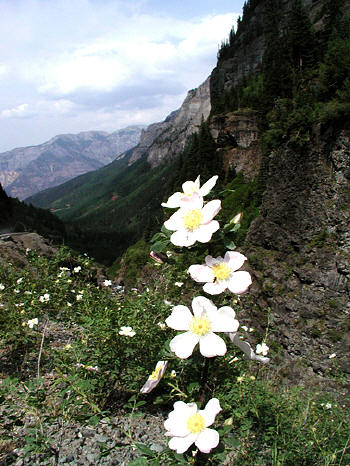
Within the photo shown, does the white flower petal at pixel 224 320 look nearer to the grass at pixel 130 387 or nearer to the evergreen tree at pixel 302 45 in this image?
the grass at pixel 130 387

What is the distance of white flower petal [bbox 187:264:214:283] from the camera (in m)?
1.55

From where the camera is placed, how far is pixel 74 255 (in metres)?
6.77

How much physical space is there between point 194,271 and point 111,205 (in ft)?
646

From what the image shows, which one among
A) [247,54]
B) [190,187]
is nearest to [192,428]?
[190,187]

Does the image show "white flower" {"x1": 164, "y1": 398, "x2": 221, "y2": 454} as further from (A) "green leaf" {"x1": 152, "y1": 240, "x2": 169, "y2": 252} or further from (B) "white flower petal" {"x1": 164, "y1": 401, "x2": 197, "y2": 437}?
(A) "green leaf" {"x1": 152, "y1": 240, "x2": 169, "y2": 252}

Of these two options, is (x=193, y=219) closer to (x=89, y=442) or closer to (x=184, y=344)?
(x=184, y=344)

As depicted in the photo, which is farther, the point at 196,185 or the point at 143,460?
the point at 196,185

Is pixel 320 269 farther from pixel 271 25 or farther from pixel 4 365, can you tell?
pixel 271 25

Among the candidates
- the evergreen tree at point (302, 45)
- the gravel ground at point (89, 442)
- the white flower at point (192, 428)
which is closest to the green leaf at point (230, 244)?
the white flower at point (192, 428)

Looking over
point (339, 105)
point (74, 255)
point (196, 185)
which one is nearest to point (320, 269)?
point (339, 105)

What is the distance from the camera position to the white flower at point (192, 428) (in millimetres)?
1423

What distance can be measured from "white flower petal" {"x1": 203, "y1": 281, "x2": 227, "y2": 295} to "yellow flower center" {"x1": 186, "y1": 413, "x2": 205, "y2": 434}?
0.60m

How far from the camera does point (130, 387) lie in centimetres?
320

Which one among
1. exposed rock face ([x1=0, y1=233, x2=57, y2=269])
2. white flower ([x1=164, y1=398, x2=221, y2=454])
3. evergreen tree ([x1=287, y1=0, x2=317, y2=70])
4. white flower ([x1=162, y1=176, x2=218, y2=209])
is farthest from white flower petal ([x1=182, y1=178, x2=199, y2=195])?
evergreen tree ([x1=287, y1=0, x2=317, y2=70])
